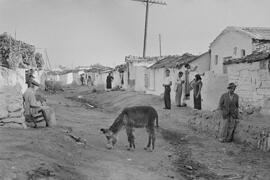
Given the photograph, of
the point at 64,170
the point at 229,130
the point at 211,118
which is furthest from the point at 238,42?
the point at 64,170

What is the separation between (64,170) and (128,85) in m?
25.6

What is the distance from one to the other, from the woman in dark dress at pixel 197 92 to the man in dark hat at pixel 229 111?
437 cm

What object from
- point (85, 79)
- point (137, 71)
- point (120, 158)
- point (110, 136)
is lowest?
point (120, 158)

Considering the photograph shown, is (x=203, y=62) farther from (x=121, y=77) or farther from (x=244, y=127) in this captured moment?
(x=244, y=127)

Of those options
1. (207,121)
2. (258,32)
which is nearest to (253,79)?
(207,121)

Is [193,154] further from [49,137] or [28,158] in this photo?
[28,158]

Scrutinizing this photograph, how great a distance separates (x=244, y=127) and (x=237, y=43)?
36.9ft

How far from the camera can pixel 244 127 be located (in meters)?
11.5

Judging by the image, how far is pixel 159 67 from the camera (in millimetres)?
25375

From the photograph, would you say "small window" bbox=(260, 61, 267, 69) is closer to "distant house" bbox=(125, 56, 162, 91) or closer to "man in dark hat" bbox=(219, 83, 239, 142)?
"man in dark hat" bbox=(219, 83, 239, 142)

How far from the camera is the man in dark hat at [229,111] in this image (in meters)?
11.3

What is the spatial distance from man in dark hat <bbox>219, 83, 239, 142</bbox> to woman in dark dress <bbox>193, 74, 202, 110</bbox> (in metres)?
4.37

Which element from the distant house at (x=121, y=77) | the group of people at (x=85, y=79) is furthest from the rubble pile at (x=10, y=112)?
the group of people at (x=85, y=79)

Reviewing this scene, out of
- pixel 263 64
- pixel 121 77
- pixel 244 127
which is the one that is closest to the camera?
pixel 244 127
